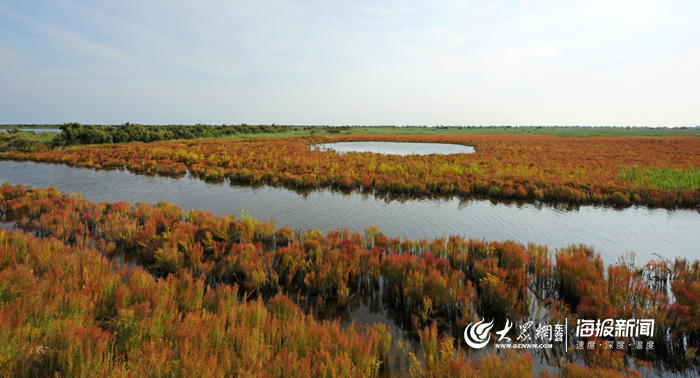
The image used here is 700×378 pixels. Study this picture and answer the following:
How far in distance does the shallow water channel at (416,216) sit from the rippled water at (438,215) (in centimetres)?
3

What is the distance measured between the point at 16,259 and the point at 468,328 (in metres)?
8.88

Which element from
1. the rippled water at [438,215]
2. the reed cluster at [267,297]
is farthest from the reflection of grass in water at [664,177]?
the reed cluster at [267,297]

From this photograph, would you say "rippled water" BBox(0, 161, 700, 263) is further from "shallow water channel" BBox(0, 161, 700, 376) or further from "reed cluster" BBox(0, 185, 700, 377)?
"reed cluster" BBox(0, 185, 700, 377)

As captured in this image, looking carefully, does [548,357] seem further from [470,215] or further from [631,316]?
[470,215]

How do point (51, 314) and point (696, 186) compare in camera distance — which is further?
point (696, 186)

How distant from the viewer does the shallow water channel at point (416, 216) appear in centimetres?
854

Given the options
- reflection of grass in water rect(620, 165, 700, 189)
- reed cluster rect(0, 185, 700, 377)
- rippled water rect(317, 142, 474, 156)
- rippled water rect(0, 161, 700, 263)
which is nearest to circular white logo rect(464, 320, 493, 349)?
reed cluster rect(0, 185, 700, 377)

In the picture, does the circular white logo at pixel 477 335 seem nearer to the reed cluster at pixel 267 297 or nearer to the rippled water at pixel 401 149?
the reed cluster at pixel 267 297

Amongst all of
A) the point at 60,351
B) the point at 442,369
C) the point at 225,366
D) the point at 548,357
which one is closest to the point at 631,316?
the point at 548,357

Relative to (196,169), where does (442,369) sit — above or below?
Answer: below

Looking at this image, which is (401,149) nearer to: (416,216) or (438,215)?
(438,215)

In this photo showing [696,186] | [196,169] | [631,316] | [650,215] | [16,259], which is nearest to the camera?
[631,316]

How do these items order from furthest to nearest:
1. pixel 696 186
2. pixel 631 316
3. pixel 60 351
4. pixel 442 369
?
pixel 696 186 < pixel 631 316 < pixel 442 369 < pixel 60 351

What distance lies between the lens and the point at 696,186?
1441 cm
